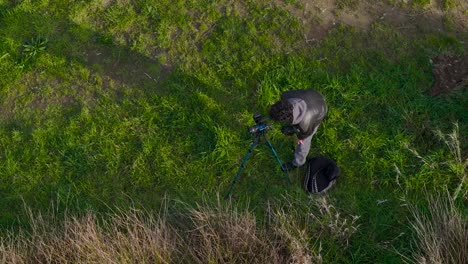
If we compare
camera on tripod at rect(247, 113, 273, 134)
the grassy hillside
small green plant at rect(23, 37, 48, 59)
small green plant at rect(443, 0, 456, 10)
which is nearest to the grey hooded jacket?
camera on tripod at rect(247, 113, 273, 134)

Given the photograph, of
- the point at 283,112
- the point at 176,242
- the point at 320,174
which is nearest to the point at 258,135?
the point at 283,112

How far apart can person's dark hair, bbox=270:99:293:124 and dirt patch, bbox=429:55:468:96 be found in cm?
225

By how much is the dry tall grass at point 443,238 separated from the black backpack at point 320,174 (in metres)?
0.98

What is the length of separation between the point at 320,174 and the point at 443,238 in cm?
147

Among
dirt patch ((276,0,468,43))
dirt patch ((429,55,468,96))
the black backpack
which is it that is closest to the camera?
the black backpack

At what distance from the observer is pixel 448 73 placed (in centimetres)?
585

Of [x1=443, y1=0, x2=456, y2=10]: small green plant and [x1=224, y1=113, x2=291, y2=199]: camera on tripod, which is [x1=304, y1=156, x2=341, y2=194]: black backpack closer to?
[x1=224, y1=113, x2=291, y2=199]: camera on tripod

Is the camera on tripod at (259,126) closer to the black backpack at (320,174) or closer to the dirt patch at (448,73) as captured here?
the black backpack at (320,174)

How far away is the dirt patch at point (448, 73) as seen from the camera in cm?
577

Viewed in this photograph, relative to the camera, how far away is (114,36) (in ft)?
20.6

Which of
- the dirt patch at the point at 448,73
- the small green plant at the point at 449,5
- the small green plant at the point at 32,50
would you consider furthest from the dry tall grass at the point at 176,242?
the small green plant at the point at 449,5

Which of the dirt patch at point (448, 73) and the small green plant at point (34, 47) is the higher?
the small green plant at point (34, 47)

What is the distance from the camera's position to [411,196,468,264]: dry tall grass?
14.6 ft

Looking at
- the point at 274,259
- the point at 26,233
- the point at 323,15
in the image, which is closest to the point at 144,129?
the point at 26,233
